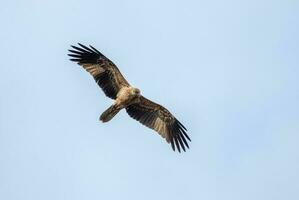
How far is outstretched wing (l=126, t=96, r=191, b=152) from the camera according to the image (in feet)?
101

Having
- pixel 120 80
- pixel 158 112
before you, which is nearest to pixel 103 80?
pixel 120 80

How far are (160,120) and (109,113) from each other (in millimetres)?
2919

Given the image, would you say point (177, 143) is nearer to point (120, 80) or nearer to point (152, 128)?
point (152, 128)

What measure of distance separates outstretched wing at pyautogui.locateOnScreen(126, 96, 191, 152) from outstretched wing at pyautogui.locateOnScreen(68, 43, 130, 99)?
107 cm

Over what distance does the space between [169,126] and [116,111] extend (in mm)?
2926

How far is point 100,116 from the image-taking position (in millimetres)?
28938

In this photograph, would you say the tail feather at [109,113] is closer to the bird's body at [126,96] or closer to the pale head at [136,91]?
the bird's body at [126,96]

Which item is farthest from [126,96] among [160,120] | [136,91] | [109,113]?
[160,120]

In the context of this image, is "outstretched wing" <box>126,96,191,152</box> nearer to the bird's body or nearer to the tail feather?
the bird's body

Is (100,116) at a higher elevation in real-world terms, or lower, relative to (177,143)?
lower

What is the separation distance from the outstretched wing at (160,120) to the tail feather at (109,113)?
4.59 feet

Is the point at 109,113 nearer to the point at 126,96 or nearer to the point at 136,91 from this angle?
the point at 126,96

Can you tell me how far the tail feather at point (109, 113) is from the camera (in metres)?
29.0

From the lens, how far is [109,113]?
2911 cm
